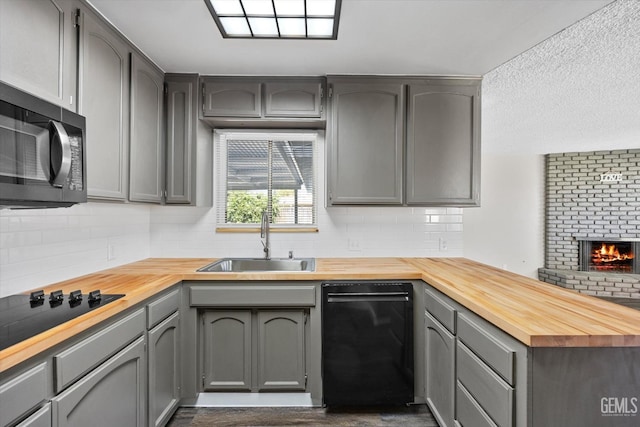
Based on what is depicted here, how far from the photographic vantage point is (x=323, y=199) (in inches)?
115

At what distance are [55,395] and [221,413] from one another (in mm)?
1293

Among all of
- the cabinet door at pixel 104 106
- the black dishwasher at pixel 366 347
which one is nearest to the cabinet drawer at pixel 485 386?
the black dishwasher at pixel 366 347

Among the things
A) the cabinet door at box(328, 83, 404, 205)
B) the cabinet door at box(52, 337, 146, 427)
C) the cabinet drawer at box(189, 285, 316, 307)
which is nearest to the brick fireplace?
the cabinet door at box(328, 83, 404, 205)

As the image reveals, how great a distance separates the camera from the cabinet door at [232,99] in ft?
8.32

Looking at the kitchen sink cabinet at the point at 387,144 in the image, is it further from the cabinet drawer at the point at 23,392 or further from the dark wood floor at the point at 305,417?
the cabinet drawer at the point at 23,392

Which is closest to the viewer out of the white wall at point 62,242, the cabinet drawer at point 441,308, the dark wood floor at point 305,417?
the white wall at point 62,242

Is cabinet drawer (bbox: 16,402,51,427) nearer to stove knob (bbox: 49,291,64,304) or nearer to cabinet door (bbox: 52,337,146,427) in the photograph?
cabinet door (bbox: 52,337,146,427)

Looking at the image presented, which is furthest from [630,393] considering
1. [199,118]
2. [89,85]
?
[199,118]

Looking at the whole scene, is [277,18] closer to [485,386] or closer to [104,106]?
[104,106]

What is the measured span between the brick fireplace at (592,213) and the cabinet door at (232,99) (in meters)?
5.85

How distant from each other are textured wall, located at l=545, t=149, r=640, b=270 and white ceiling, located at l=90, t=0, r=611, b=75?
4.78 meters

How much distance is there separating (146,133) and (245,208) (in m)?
1.01

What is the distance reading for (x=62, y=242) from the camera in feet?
6.27

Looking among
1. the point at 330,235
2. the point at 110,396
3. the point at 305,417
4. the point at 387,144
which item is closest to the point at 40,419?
the point at 110,396
